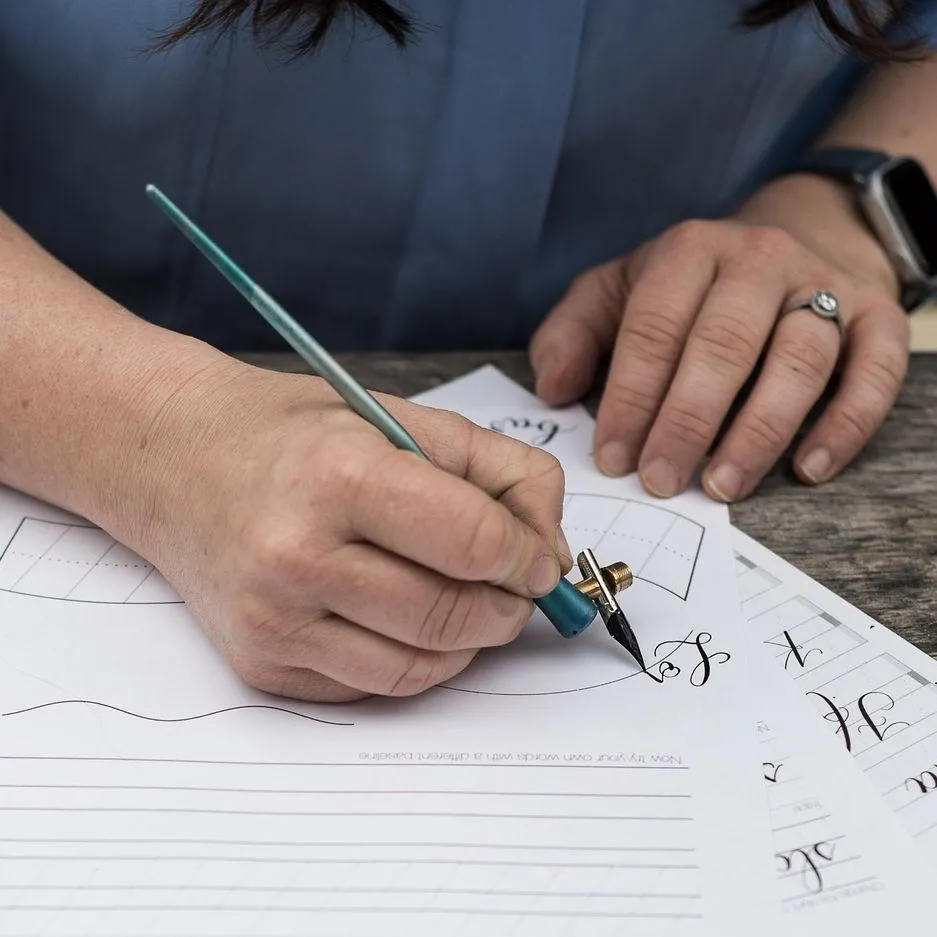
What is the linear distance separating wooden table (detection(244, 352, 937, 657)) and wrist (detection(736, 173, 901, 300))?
110mm

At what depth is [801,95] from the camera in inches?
40.6

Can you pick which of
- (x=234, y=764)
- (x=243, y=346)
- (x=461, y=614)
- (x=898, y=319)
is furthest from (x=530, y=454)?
(x=243, y=346)

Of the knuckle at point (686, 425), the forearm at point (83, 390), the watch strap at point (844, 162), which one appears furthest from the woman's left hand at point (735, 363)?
the forearm at point (83, 390)

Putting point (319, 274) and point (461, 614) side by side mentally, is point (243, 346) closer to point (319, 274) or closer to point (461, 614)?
point (319, 274)

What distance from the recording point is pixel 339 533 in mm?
529

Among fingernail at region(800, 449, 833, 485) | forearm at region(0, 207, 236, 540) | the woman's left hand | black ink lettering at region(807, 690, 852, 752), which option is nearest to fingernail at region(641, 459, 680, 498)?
the woman's left hand

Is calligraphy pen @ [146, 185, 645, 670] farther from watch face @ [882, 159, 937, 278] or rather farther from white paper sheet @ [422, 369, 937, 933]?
watch face @ [882, 159, 937, 278]

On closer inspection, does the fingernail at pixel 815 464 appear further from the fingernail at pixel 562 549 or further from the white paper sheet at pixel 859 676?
the fingernail at pixel 562 549

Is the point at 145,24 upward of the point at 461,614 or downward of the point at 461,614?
upward

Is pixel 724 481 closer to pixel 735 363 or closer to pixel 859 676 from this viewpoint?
pixel 735 363

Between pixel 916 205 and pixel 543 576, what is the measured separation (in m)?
0.57

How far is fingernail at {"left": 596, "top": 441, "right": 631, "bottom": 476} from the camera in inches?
31.1

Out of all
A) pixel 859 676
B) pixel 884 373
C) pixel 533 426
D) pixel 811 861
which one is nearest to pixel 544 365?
pixel 533 426

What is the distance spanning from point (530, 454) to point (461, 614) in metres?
0.10
